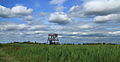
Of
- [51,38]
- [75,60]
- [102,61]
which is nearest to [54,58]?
[75,60]

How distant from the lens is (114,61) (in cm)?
800

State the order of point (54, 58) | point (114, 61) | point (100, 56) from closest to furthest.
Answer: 1. point (114, 61)
2. point (100, 56)
3. point (54, 58)

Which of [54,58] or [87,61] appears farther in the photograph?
[54,58]

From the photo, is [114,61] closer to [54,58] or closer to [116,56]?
[116,56]

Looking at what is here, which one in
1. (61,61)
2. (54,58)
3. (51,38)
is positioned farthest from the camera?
(51,38)

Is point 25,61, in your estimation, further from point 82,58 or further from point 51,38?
point 51,38

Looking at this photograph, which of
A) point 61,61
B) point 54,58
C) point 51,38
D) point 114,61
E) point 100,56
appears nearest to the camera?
point 114,61

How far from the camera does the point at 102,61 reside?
8.19 meters

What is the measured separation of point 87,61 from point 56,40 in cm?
3781

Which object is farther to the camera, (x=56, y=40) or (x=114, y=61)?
(x=56, y=40)

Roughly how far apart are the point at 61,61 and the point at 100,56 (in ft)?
7.98

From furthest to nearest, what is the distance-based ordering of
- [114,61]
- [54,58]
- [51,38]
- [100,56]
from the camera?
[51,38] < [54,58] < [100,56] < [114,61]

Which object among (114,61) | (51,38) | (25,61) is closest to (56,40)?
(51,38)

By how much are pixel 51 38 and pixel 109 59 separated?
3797 centimetres
